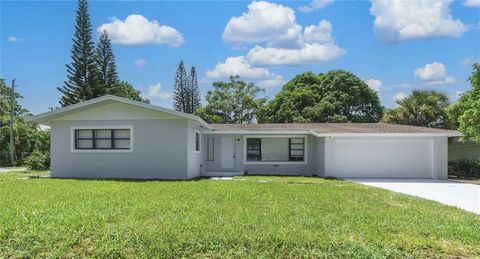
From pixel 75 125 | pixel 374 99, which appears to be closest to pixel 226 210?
pixel 75 125

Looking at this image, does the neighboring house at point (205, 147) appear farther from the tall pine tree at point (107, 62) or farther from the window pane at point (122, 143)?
the tall pine tree at point (107, 62)

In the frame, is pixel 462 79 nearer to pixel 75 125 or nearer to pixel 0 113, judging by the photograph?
pixel 75 125

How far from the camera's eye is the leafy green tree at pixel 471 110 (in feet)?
60.0

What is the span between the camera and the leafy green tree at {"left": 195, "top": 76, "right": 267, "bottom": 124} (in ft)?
145

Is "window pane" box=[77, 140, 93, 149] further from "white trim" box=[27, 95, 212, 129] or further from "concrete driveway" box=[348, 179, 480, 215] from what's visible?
"concrete driveway" box=[348, 179, 480, 215]

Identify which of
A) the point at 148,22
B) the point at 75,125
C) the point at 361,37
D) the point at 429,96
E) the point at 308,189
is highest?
the point at 148,22

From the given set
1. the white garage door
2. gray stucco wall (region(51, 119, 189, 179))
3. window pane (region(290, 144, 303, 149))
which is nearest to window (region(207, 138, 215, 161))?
window pane (region(290, 144, 303, 149))

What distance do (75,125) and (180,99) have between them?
28.5 metres

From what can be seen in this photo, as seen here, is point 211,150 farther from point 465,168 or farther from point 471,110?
point 465,168

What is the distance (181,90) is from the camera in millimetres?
45969

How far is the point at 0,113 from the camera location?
3294 cm

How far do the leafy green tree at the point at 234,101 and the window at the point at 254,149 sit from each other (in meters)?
23.0

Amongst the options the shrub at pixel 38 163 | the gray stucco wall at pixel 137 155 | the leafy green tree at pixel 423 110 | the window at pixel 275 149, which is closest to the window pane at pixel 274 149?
the window at pixel 275 149

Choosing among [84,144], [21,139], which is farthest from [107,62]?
[84,144]
